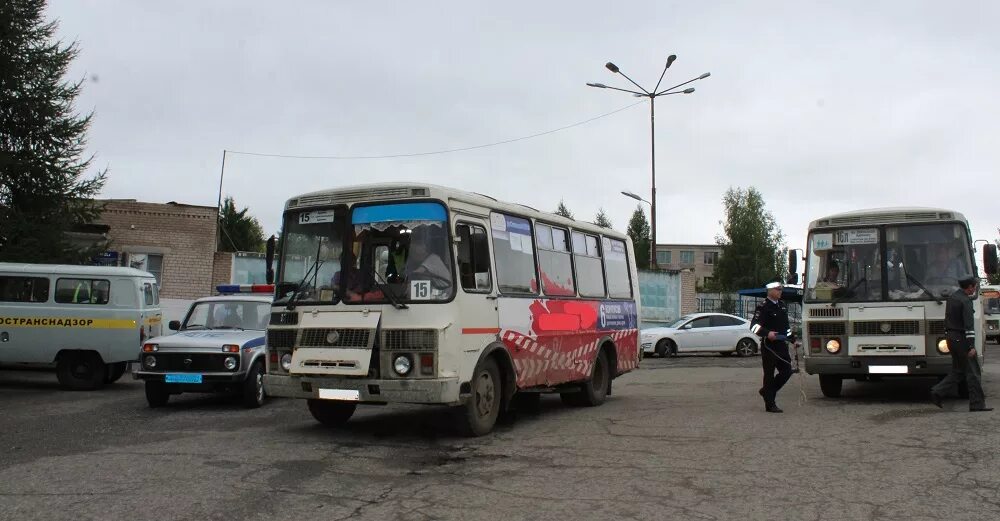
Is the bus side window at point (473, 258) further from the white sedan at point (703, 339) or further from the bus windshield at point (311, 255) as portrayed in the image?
the white sedan at point (703, 339)

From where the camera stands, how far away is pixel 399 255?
9.50m

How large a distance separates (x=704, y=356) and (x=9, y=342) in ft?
67.7

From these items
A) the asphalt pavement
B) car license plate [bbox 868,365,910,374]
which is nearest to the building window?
the asphalt pavement

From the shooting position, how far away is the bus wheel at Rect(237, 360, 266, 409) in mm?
13164

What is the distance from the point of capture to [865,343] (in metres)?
12.6

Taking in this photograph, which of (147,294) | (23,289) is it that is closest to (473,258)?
(147,294)

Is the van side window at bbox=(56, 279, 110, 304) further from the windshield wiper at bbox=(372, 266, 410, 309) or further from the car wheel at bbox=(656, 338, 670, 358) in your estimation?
the car wheel at bbox=(656, 338, 670, 358)

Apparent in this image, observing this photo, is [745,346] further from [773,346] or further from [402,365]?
[402,365]

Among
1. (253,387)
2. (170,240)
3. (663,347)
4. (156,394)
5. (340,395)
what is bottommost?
(156,394)

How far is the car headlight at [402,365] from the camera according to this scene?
29.9 ft

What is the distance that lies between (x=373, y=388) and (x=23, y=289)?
10.3m

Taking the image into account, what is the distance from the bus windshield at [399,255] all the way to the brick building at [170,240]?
72.5 ft

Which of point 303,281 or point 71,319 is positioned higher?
point 303,281

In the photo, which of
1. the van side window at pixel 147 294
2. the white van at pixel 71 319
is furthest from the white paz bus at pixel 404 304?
the van side window at pixel 147 294
